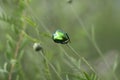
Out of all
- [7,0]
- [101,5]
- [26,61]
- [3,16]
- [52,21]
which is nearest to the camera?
[3,16]

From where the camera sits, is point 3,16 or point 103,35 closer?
point 3,16

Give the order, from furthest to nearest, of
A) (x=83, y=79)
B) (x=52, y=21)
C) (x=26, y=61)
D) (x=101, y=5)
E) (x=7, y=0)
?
1. (x=101, y=5)
2. (x=52, y=21)
3. (x=26, y=61)
4. (x=7, y=0)
5. (x=83, y=79)

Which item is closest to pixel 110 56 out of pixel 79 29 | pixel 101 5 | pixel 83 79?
pixel 79 29

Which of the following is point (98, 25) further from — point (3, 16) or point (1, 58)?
point (3, 16)

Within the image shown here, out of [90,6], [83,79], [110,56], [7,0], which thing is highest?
[90,6]

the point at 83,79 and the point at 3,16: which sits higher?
the point at 3,16

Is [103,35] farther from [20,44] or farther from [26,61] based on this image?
[20,44]

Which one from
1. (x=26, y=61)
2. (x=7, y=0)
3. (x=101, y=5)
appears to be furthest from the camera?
(x=101, y=5)

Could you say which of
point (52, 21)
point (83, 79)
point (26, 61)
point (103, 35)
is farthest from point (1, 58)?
point (83, 79)

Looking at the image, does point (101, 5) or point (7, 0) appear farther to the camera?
point (101, 5)
